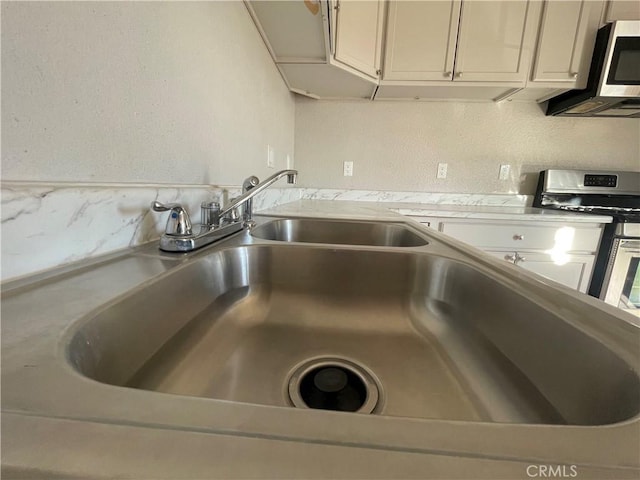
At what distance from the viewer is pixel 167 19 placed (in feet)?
2.12

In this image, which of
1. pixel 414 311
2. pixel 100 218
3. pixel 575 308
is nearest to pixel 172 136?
pixel 100 218

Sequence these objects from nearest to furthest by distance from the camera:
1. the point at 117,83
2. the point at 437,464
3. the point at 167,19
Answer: the point at 437,464 → the point at 117,83 → the point at 167,19

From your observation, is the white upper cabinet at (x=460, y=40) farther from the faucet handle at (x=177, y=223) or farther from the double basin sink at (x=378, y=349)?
the faucet handle at (x=177, y=223)

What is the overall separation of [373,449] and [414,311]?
535 millimetres

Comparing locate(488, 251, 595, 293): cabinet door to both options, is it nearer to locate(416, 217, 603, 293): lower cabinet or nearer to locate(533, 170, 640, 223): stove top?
locate(416, 217, 603, 293): lower cabinet

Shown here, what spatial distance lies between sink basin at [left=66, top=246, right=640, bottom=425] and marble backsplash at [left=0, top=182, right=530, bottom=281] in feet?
0.49

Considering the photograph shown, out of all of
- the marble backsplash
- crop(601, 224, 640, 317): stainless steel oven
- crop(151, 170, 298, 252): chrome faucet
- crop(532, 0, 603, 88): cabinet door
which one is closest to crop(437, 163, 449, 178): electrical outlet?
crop(532, 0, 603, 88): cabinet door

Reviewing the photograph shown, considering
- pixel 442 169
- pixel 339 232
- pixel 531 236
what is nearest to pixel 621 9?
pixel 442 169

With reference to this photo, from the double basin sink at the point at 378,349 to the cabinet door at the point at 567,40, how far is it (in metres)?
1.76

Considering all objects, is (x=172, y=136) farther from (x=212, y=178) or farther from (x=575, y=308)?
(x=575, y=308)

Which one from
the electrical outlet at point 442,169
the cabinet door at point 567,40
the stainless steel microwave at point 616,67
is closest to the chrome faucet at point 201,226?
the electrical outlet at point 442,169

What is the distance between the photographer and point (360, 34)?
1.61 meters

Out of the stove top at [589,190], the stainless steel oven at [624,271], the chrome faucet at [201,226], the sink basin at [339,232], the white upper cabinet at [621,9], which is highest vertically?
the white upper cabinet at [621,9]

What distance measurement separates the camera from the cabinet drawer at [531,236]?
1.70 metres
